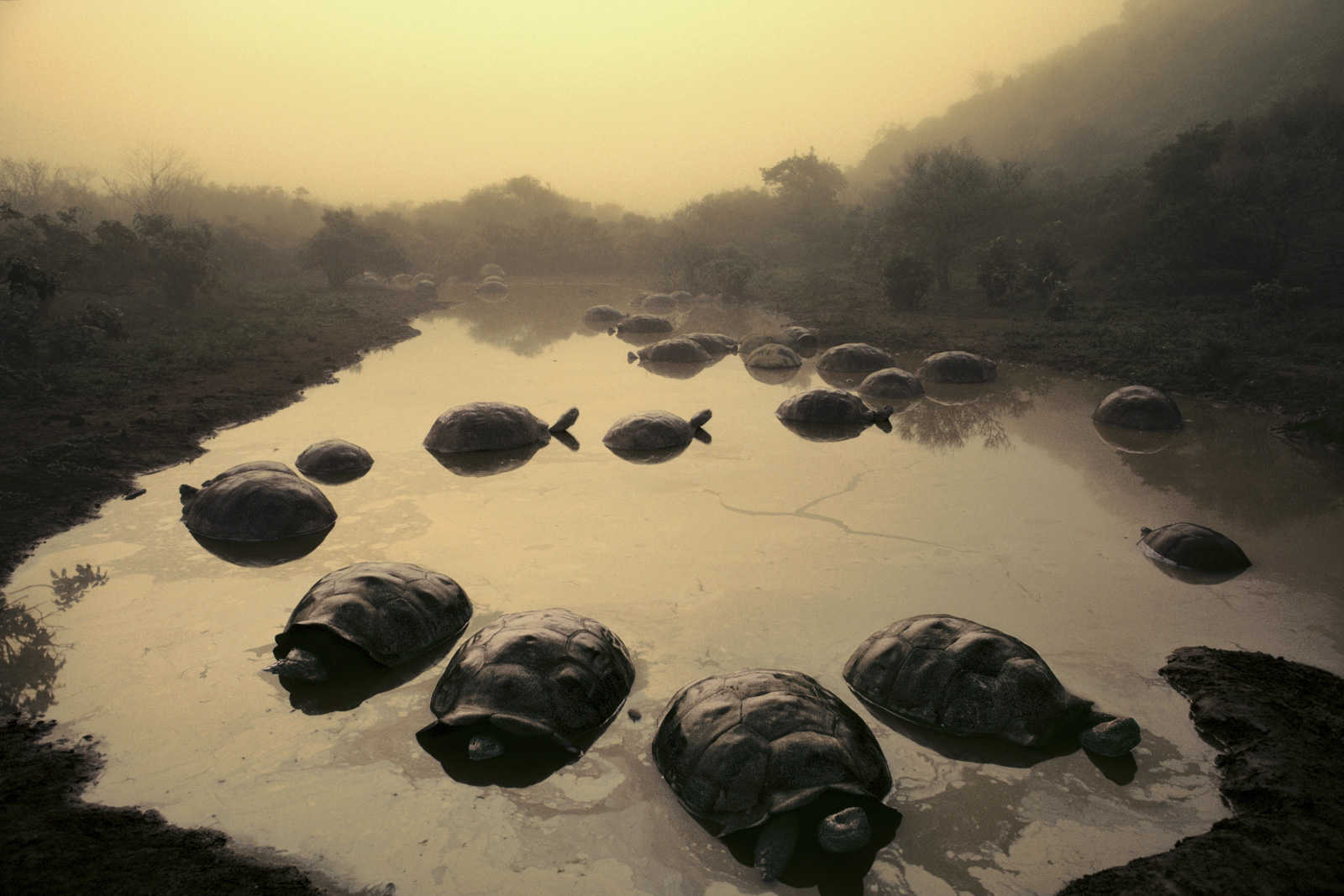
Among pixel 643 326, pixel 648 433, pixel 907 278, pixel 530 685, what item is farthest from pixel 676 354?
pixel 530 685

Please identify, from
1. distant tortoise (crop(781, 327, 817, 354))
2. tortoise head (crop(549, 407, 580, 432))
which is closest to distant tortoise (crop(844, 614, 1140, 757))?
tortoise head (crop(549, 407, 580, 432))

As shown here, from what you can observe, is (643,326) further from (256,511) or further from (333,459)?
(256,511)

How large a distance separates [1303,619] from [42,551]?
480 inches

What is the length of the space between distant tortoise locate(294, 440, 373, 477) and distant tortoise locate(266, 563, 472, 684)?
4477 millimetres

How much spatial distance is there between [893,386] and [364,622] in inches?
473

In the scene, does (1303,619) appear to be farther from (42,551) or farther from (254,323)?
(254,323)

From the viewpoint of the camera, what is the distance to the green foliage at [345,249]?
37125 millimetres

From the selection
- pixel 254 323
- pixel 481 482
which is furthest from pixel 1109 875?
pixel 254 323

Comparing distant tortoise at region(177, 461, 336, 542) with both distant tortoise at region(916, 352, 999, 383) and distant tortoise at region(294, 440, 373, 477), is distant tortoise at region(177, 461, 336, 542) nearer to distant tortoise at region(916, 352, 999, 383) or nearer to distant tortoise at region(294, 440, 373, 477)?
distant tortoise at region(294, 440, 373, 477)

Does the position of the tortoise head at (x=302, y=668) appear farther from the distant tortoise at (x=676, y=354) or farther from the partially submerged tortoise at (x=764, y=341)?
the partially submerged tortoise at (x=764, y=341)

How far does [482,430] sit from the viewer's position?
11.4 meters

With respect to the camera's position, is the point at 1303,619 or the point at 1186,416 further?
the point at 1186,416

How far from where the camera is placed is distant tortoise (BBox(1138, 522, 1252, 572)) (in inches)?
286

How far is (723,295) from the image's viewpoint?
111 ft
